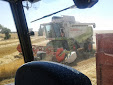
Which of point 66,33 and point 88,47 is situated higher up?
point 66,33

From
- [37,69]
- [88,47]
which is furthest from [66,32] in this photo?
[37,69]

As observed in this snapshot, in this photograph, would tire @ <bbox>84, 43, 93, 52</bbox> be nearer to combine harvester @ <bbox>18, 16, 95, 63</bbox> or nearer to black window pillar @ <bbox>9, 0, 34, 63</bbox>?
combine harvester @ <bbox>18, 16, 95, 63</bbox>

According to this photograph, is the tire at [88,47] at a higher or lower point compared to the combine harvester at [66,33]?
lower

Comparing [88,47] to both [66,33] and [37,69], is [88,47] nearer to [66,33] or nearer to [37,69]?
[66,33]

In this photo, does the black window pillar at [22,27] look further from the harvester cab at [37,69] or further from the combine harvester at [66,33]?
the combine harvester at [66,33]

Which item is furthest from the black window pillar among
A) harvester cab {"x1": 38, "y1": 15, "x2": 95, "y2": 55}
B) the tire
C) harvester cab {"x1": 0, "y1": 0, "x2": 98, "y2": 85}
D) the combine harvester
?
the tire

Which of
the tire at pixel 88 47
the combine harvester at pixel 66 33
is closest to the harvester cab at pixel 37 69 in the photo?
the combine harvester at pixel 66 33

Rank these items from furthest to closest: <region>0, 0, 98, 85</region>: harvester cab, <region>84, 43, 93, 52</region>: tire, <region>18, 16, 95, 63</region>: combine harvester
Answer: <region>84, 43, 93, 52</region>: tire < <region>18, 16, 95, 63</region>: combine harvester < <region>0, 0, 98, 85</region>: harvester cab

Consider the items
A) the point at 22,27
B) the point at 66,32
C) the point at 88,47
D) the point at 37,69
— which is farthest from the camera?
the point at 88,47

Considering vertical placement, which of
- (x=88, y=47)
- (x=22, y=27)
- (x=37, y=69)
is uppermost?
(x=22, y=27)

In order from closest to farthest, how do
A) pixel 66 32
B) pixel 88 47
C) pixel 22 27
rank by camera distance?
1. pixel 22 27
2. pixel 66 32
3. pixel 88 47

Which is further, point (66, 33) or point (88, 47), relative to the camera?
point (88, 47)

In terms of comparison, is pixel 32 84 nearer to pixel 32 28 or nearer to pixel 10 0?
pixel 32 28

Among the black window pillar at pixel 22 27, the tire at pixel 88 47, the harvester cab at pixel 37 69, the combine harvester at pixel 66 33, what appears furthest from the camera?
the tire at pixel 88 47
